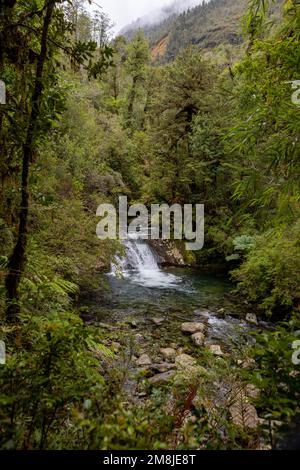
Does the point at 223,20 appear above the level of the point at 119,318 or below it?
above

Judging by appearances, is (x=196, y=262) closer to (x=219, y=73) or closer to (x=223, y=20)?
(x=219, y=73)

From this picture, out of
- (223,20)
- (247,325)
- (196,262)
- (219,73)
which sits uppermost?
(223,20)

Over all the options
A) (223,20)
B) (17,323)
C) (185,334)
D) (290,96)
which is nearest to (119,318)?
(185,334)

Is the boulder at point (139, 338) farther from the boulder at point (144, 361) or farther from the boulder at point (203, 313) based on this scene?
the boulder at point (203, 313)

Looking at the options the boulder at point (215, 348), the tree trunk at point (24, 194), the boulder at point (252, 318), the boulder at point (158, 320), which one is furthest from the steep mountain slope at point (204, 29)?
the tree trunk at point (24, 194)

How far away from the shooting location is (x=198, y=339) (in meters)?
7.32

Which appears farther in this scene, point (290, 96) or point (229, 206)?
point (229, 206)

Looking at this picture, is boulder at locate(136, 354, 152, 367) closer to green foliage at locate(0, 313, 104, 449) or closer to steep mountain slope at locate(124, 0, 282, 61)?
green foliage at locate(0, 313, 104, 449)

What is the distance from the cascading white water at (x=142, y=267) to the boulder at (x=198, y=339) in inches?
176

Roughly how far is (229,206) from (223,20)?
113781mm

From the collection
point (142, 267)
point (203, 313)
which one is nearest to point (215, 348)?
point (203, 313)

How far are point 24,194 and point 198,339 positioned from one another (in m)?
5.81

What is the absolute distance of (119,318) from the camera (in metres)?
8.55

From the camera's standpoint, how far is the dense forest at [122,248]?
1.94 meters
